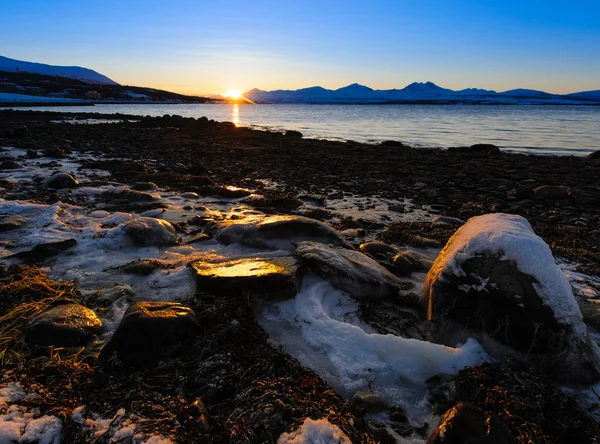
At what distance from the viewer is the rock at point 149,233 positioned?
4.85m

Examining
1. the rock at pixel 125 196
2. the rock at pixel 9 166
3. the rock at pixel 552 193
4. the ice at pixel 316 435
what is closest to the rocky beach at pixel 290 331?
the ice at pixel 316 435

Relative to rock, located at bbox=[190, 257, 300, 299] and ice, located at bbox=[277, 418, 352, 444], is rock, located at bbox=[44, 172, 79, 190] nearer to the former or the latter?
rock, located at bbox=[190, 257, 300, 299]

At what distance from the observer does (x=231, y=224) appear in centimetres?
517

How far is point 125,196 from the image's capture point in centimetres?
718

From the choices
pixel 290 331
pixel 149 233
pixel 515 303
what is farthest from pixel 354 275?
pixel 149 233

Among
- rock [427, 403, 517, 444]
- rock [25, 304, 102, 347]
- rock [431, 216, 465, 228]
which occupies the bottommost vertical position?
rock [431, 216, 465, 228]

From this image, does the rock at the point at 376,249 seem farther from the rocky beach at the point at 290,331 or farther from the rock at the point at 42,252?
the rock at the point at 42,252

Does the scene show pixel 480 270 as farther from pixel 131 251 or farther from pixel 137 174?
pixel 137 174

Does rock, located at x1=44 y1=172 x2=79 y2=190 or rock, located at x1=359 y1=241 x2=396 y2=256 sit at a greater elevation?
rock, located at x1=44 y1=172 x2=79 y2=190

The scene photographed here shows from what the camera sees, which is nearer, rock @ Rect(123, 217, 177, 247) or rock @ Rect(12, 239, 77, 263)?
rock @ Rect(12, 239, 77, 263)

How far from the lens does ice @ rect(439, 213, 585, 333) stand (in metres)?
2.65

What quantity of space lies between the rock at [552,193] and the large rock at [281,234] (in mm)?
6506

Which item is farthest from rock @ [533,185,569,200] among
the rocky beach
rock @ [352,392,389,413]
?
rock @ [352,392,389,413]

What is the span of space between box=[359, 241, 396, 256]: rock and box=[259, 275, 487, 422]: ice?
1679 mm
